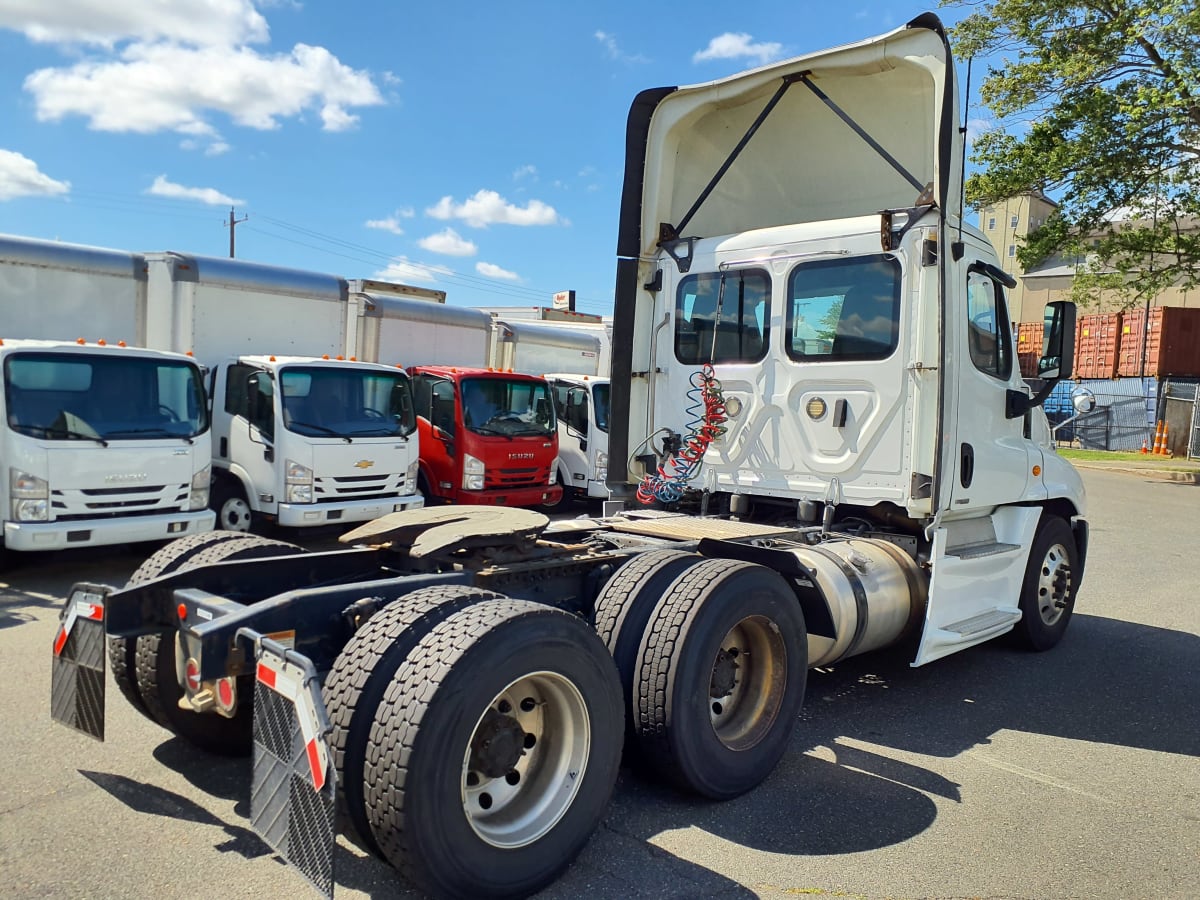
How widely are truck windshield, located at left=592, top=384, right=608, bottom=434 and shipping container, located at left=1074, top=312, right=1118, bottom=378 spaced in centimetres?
2343

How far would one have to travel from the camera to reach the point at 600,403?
1376cm

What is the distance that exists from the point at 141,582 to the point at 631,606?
80.4 inches

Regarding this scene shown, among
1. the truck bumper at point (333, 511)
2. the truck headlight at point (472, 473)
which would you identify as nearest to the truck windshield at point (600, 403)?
the truck headlight at point (472, 473)

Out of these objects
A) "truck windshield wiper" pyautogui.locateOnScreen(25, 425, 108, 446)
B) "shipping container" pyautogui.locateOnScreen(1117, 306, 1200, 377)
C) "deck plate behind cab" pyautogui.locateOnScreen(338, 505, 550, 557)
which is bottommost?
"deck plate behind cab" pyautogui.locateOnScreen(338, 505, 550, 557)

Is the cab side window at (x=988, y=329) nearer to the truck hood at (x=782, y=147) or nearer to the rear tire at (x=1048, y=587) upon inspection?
the truck hood at (x=782, y=147)

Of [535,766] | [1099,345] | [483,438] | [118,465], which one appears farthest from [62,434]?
[1099,345]

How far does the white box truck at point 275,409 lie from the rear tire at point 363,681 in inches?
267

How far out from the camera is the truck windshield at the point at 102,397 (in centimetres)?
792

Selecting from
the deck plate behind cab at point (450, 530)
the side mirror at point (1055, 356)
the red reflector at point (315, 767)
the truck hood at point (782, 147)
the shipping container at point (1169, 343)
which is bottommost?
the red reflector at point (315, 767)

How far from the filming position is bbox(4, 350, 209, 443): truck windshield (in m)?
7.92

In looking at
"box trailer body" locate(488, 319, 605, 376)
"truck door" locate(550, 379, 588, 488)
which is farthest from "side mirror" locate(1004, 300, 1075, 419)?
"box trailer body" locate(488, 319, 605, 376)

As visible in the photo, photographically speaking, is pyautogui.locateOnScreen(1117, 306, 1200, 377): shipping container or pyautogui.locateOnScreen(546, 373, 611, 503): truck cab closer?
pyautogui.locateOnScreen(546, 373, 611, 503): truck cab

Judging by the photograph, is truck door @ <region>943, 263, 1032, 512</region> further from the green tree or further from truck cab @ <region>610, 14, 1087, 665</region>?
the green tree

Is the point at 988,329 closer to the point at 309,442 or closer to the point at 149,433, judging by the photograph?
the point at 309,442
